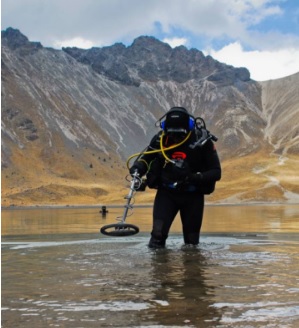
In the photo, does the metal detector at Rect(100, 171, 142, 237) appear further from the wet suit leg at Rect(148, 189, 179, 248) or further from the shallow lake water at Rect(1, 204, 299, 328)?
the wet suit leg at Rect(148, 189, 179, 248)

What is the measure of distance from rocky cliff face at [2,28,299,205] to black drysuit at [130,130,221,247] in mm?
104209

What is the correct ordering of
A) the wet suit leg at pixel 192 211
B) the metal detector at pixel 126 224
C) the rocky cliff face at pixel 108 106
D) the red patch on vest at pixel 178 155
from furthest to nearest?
1. the rocky cliff face at pixel 108 106
2. the wet suit leg at pixel 192 211
3. the red patch on vest at pixel 178 155
4. the metal detector at pixel 126 224

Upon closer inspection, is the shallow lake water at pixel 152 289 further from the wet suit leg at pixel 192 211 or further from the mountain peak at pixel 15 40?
the mountain peak at pixel 15 40

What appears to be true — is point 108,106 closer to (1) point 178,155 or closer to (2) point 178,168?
(1) point 178,155

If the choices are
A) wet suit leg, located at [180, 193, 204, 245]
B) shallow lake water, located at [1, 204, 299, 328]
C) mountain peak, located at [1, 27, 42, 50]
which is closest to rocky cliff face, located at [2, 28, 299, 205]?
mountain peak, located at [1, 27, 42, 50]

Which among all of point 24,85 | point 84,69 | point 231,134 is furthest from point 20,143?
point 231,134

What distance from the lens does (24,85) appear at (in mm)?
138625

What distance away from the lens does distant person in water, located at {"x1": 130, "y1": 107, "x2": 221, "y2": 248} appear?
1142 cm

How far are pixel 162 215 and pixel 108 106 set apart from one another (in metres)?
146

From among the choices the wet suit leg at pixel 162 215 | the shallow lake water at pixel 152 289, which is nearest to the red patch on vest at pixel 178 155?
the wet suit leg at pixel 162 215

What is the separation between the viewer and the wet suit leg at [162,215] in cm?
1167

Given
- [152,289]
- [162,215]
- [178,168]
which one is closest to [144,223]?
[162,215]

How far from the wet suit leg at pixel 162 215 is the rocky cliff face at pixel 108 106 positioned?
104 m

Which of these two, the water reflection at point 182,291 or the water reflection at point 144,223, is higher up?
the water reflection at point 182,291
